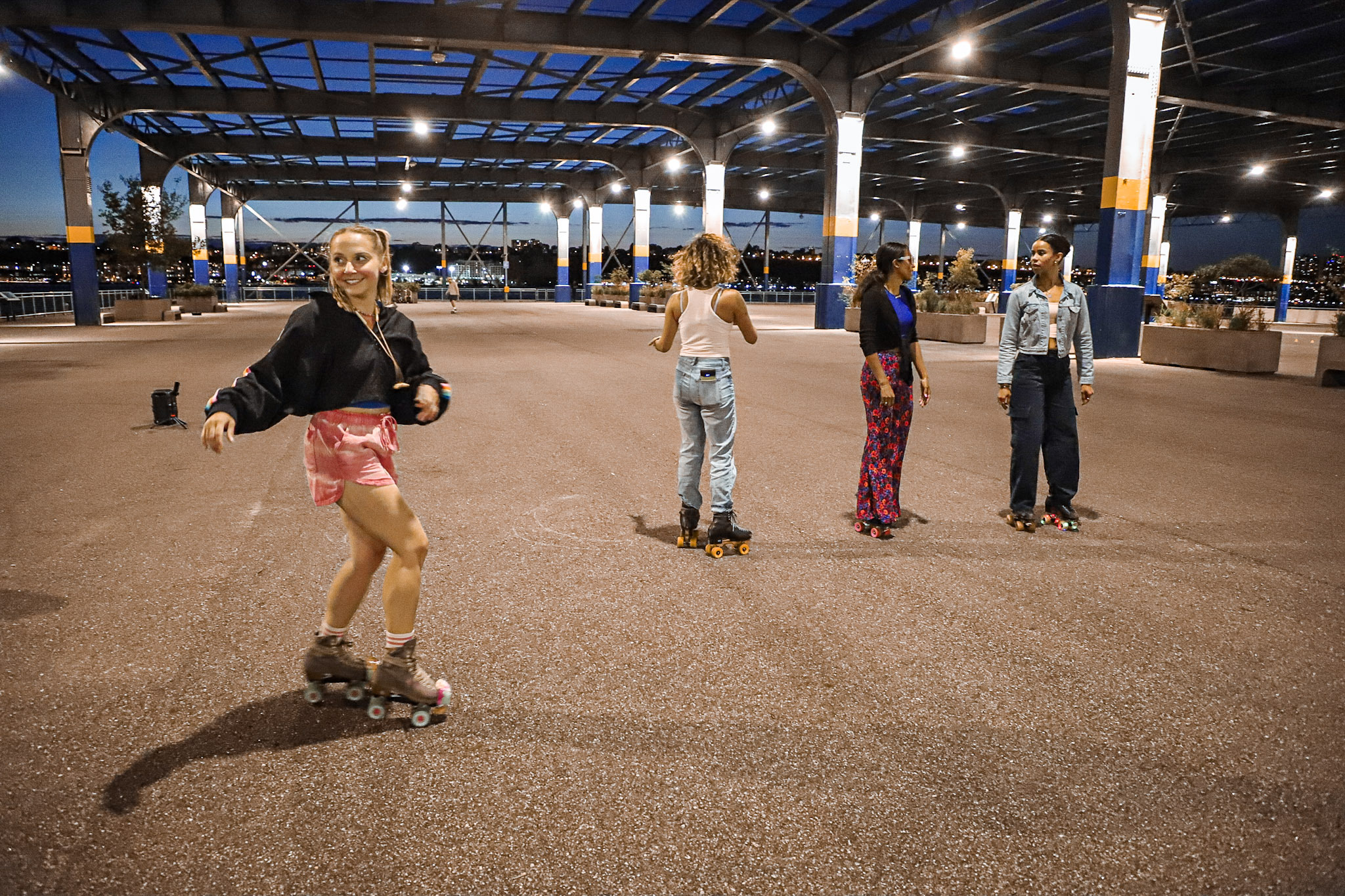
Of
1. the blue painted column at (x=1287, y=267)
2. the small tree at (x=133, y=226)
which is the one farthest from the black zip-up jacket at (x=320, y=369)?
the blue painted column at (x=1287, y=267)

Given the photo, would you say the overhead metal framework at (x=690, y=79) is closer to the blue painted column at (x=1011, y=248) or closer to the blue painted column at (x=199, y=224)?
the blue painted column at (x=199, y=224)

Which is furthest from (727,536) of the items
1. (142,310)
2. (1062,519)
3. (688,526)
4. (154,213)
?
(154,213)

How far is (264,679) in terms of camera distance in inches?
137

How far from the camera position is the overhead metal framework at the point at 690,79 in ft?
63.4

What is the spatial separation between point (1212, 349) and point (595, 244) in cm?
3725

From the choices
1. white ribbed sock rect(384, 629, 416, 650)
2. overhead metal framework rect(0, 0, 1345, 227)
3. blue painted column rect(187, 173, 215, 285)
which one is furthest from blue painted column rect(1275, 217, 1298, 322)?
blue painted column rect(187, 173, 215, 285)

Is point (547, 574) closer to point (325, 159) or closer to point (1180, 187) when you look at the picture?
point (325, 159)

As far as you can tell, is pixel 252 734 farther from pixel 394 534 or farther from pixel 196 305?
pixel 196 305

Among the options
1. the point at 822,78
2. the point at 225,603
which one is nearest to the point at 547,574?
the point at 225,603

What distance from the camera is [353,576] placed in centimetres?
323

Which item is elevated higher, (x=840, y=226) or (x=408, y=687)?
(x=840, y=226)

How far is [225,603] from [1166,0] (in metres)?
18.3

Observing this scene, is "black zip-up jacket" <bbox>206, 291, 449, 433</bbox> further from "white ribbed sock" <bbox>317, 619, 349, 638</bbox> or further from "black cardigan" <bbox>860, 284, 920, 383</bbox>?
"black cardigan" <bbox>860, 284, 920, 383</bbox>

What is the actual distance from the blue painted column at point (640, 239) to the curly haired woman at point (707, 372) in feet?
115
